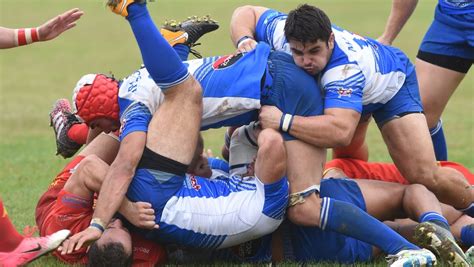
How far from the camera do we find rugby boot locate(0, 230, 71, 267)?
18.7 ft

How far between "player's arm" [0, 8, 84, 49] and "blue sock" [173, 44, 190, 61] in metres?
0.66

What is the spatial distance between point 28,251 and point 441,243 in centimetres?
232

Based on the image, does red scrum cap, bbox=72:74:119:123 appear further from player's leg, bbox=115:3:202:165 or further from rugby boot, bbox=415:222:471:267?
rugby boot, bbox=415:222:471:267

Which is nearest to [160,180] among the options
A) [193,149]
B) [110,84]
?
[193,149]

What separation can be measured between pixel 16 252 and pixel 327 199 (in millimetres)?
1797

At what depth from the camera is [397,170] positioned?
696 cm

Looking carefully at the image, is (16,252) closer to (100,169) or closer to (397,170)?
(100,169)

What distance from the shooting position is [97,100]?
6074mm

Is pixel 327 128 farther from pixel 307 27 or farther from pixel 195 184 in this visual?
pixel 195 184

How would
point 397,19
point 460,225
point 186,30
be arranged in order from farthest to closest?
point 397,19 → point 186,30 → point 460,225

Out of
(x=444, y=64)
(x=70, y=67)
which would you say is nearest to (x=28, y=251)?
(x=444, y=64)

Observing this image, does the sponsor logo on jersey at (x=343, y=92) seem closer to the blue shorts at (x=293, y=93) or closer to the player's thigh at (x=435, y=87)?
the blue shorts at (x=293, y=93)

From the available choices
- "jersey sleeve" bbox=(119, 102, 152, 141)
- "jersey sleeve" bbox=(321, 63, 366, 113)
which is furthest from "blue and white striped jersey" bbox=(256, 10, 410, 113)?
"jersey sleeve" bbox=(119, 102, 152, 141)

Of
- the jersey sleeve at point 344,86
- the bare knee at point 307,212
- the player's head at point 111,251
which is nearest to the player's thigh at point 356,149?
the jersey sleeve at point 344,86
